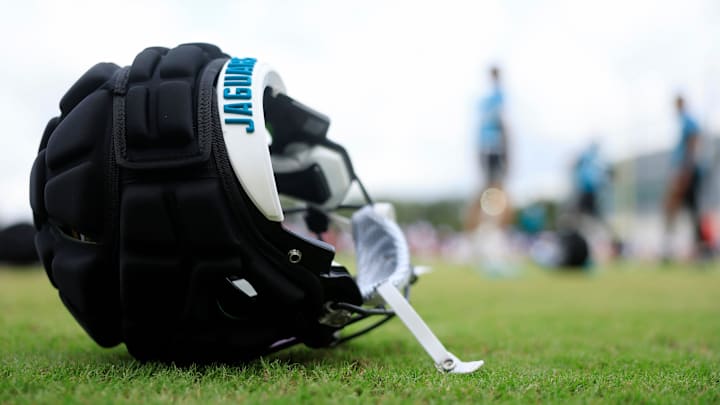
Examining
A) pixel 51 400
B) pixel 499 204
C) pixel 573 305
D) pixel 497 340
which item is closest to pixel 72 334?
pixel 51 400

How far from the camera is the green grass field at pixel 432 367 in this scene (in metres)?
1.55

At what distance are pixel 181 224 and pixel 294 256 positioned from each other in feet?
1.17

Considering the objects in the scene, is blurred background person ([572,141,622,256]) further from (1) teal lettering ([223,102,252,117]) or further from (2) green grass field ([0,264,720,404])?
(1) teal lettering ([223,102,252,117])

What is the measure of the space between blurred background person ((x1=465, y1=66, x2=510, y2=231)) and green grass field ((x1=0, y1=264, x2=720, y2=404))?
11.0 ft

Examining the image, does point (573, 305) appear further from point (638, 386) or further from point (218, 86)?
point (218, 86)

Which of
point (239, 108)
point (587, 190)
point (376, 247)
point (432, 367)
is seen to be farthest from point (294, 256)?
point (587, 190)

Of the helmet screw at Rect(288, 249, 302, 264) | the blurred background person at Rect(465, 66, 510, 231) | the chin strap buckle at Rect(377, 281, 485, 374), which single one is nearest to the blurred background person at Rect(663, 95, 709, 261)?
the blurred background person at Rect(465, 66, 510, 231)

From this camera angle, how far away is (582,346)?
2.69 meters

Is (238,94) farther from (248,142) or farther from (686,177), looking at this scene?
(686,177)

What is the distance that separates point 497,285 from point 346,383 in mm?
4562

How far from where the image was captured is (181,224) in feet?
5.40

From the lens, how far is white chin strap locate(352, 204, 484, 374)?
1.92 metres

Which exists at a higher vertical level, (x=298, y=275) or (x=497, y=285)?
(x=298, y=275)

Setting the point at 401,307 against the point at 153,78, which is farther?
the point at 401,307
